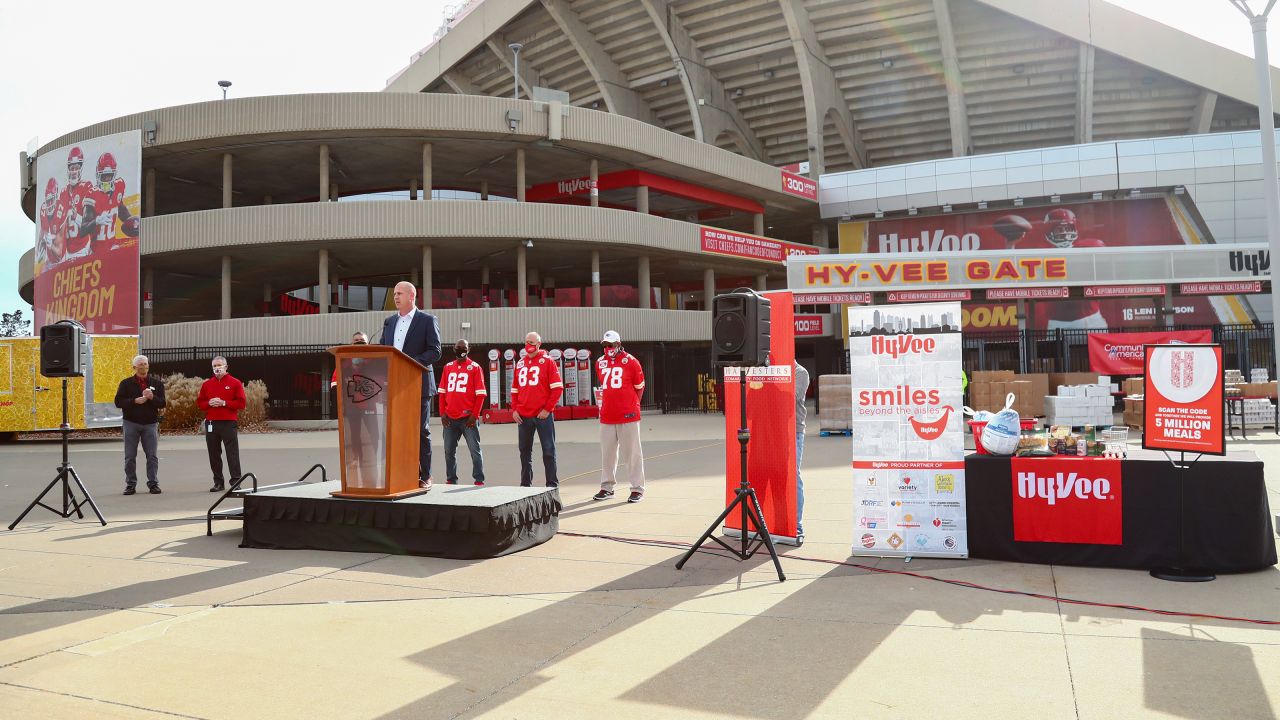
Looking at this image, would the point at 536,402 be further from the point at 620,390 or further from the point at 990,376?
the point at 990,376

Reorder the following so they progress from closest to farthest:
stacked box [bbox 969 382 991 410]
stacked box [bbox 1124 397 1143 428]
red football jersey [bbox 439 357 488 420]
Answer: red football jersey [bbox 439 357 488 420]
stacked box [bbox 1124 397 1143 428]
stacked box [bbox 969 382 991 410]

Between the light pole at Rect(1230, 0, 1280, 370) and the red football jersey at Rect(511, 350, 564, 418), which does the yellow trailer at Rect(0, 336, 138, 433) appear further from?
the light pole at Rect(1230, 0, 1280, 370)

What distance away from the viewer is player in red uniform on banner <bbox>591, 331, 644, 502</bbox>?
10742 millimetres

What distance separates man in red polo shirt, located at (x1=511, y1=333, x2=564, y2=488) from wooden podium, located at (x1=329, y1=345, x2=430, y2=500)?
335 centimetres

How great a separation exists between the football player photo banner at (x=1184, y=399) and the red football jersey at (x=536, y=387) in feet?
21.3

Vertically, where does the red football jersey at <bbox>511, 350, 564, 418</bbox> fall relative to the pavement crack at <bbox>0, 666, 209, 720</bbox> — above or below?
above

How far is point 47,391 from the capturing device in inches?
888

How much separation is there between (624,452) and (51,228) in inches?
1340

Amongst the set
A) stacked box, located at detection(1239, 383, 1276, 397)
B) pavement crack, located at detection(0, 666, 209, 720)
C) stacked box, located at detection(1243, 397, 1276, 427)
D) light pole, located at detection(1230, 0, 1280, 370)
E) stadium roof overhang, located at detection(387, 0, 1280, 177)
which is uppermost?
stadium roof overhang, located at detection(387, 0, 1280, 177)

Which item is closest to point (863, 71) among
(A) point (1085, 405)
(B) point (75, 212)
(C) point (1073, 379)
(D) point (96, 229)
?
(C) point (1073, 379)

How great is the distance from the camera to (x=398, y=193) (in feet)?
136

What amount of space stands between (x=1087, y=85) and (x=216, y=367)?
144ft

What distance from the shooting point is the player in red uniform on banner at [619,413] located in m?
10.7

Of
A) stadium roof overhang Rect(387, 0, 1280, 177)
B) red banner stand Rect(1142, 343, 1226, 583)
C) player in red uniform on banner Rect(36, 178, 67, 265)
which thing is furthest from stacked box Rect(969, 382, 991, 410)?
player in red uniform on banner Rect(36, 178, 67, 265)
